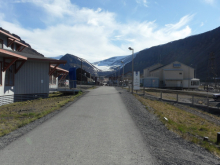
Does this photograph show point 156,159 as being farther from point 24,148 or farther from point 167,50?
point 167,50

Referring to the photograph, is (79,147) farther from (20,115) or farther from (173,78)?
(173,78)

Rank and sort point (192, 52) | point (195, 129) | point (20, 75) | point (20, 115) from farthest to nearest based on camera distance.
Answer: point (192, 52), point (20, 75), point (20, 115), point (195, 129)

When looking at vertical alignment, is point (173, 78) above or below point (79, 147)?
above

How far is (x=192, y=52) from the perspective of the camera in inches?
5581

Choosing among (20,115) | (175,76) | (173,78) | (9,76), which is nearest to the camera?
(20,115)

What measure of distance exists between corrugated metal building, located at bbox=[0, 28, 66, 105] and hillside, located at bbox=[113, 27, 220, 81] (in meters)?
98.8

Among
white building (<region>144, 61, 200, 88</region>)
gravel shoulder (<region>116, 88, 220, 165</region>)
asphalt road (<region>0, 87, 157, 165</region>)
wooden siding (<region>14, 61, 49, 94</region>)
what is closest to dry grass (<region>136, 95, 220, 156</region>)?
gravel shoulder (<region>116, 88, 220, 165</region>)

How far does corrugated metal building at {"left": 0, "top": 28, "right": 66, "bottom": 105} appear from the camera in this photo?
17938mm

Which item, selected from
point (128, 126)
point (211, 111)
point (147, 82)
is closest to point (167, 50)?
point (147, 82)

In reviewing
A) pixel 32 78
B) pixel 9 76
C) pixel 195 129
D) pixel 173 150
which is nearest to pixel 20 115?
pixel 173 150

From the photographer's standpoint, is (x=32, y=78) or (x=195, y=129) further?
(x=32, y=78)

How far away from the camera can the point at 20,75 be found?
20.6 m

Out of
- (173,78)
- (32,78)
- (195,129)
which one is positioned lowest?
(195,129)

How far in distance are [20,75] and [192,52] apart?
141445 millimetres
